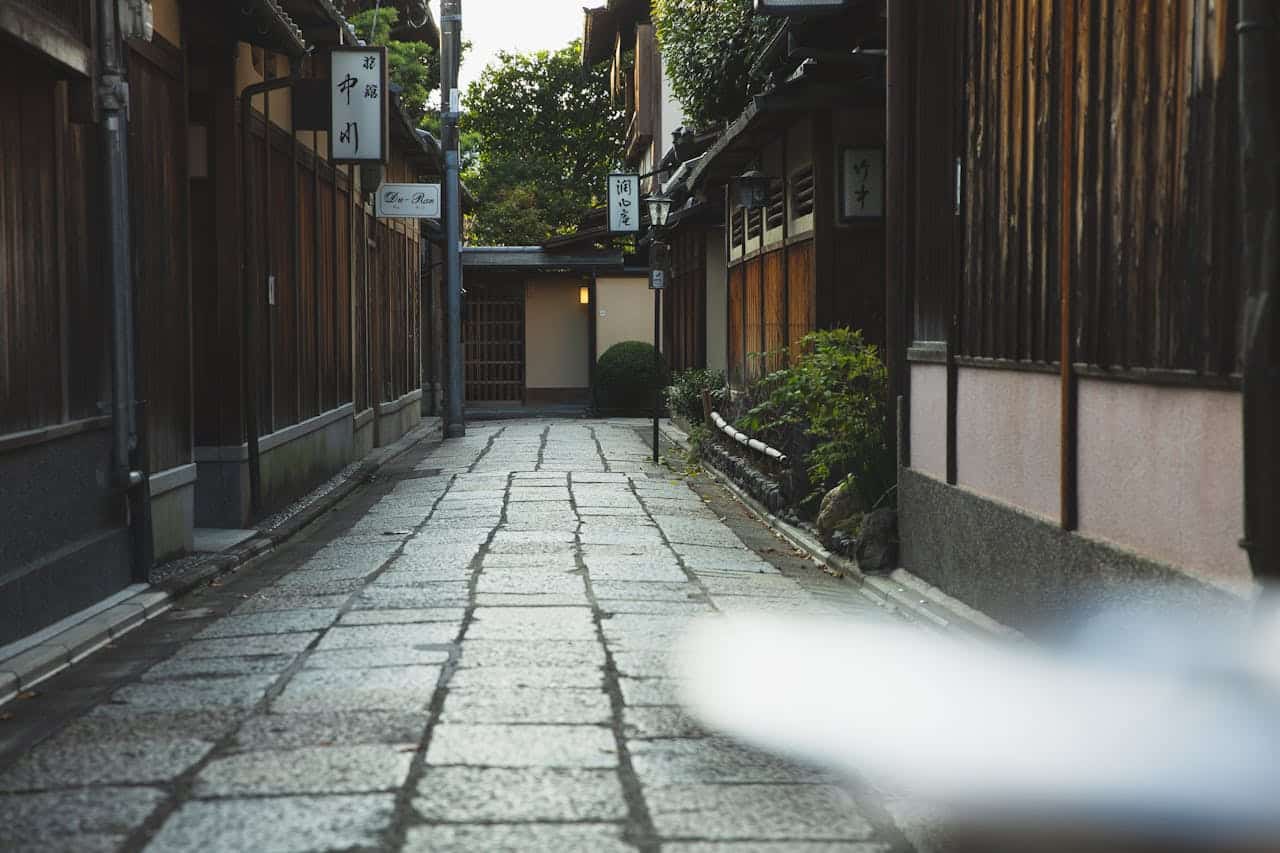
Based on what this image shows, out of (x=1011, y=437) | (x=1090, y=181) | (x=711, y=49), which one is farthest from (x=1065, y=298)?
(x=711, y=49)

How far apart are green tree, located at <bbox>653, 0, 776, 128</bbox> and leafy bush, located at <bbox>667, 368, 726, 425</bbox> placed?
5.07 metres

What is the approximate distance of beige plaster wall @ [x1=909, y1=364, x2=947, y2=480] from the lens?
9977mm

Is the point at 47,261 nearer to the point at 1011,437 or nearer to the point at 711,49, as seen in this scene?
the point at 1011,437

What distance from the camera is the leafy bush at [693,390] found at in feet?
80.4

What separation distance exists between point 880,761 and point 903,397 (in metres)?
5.35

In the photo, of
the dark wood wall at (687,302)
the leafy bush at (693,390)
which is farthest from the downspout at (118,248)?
the dark wood wall at (687,302)

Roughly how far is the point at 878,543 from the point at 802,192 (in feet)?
20.7

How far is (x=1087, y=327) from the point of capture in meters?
7.17

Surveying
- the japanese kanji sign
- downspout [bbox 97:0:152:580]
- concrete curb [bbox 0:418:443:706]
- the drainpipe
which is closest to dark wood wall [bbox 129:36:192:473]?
downspout [bbox 97:0:152:580]

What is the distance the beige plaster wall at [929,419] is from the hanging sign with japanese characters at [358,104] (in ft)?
25.6

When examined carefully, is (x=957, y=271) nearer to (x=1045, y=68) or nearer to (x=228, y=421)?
(x=1045, y=68)

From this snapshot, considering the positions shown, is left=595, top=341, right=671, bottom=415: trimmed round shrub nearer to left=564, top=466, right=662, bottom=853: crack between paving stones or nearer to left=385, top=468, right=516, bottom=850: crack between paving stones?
left=385, top=468, right=516, bottom=850: crack between paving stones

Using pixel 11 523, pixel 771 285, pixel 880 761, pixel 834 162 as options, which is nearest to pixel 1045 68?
pixel 880 761

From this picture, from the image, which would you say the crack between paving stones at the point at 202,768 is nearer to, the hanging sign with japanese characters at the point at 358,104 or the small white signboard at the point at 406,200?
the hanging sign with japanese characters at the point at 358,104
